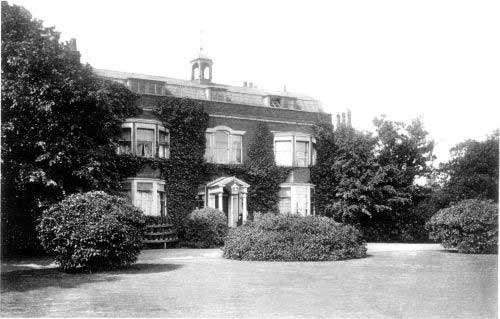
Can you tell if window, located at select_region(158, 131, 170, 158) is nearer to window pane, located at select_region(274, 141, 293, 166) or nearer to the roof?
the roof

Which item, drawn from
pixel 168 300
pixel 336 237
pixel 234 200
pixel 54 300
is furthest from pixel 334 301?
pixel 234 200

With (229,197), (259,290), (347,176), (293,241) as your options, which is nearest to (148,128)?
(229,197)

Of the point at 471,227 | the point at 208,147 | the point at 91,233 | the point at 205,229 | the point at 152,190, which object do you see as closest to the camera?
the point at 91,233

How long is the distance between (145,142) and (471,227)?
16.4 meters

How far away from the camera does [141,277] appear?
497 inches

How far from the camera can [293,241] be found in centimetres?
1775

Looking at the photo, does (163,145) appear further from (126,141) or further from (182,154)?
(126,141)

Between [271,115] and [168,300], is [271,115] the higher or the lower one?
the higher one

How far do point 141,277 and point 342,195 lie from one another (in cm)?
2059

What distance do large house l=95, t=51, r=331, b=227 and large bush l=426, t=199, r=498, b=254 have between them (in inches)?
358

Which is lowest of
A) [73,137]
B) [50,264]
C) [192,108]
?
[50,264]

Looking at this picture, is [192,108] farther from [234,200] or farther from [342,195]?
[342,195]

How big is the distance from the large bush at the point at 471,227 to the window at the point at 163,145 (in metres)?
14.4

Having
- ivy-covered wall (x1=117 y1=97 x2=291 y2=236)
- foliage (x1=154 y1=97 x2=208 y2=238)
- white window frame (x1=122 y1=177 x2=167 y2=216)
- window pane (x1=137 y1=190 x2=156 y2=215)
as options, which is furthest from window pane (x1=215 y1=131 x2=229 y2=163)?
window pane (x1=137 y1=190 x2=156 y2=215)
